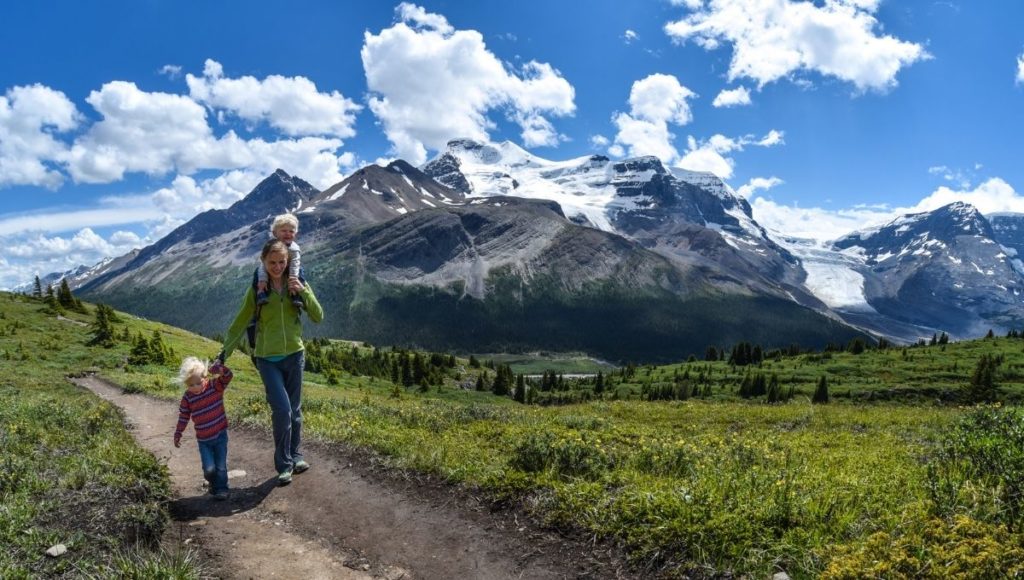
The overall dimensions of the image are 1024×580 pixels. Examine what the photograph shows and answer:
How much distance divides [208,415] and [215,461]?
3.04 feet

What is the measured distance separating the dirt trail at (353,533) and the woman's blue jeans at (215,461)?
0.34 m

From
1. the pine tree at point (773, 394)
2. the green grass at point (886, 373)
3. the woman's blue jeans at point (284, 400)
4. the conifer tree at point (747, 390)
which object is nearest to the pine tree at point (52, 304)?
the woman's blue jeans at point (284, 400)

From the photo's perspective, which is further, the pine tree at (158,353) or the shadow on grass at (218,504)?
the pine tree at (158,353)

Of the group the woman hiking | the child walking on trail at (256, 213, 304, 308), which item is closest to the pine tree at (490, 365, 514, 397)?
the woman hiking

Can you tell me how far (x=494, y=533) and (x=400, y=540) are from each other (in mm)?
1514

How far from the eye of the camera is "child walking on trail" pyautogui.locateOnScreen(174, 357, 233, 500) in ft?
34.6

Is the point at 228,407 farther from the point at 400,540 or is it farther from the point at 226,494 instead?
the point at 400,540

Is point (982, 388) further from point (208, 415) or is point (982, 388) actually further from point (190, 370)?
point (190, 370)

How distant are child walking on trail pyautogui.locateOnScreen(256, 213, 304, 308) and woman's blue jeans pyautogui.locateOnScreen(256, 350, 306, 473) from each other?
4.08 ft

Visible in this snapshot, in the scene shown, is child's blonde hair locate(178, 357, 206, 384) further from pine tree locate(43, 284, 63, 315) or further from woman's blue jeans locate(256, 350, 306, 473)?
pine tree locate(43, 284, 63, 315)

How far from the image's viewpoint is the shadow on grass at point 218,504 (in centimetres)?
958

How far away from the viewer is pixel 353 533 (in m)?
8.95

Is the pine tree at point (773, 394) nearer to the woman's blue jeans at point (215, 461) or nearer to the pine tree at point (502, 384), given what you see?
the pine tree at point (502, 384)

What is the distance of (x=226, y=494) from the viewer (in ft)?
34.4
